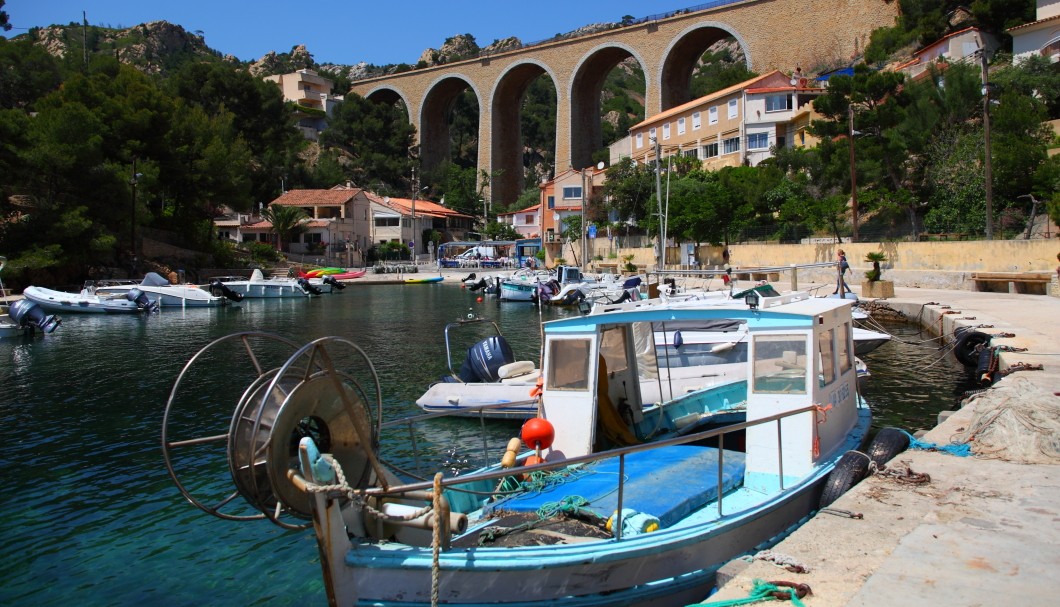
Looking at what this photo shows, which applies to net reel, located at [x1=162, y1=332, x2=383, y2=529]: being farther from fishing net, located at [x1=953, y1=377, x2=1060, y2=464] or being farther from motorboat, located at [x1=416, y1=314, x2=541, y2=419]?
fishing net, located at [x1=953, y1=377, x2=1060, y2=464]

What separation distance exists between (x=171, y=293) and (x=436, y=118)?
199 feet

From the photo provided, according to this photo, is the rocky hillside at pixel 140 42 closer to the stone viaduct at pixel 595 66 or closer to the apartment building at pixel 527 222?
the stone viaduct at pixel 595 66

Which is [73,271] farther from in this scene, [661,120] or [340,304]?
[661,120]

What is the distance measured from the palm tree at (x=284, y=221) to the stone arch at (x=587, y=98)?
26198 millimetres

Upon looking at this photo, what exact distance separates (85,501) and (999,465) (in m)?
9.60

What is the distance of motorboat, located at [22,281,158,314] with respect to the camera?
31172mm

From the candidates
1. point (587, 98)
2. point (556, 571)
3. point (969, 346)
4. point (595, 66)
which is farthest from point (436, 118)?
point (556, 571)

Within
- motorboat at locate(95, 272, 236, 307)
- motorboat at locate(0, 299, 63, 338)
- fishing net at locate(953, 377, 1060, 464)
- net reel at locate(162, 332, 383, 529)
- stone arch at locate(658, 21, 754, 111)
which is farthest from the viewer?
stone arch at locate(658, 21, 754, 111)

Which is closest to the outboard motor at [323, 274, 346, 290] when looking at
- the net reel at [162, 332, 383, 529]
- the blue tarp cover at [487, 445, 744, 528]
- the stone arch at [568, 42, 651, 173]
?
the stone arch at [568, 42, 651, 173]

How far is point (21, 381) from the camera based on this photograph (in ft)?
54.5

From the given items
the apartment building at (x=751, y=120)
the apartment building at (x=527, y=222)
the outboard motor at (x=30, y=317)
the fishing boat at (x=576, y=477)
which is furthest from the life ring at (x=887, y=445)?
the apartment building at (x=527, y=222)

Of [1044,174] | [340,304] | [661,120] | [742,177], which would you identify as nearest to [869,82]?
[742,177]

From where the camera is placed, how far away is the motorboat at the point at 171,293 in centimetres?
3403

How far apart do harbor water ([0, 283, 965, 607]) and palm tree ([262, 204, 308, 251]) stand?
1296 inches
